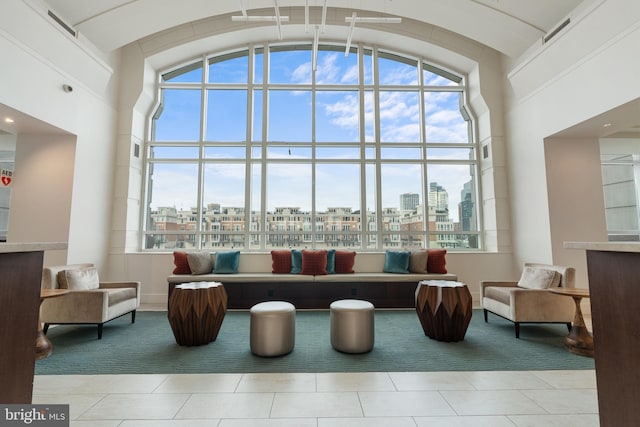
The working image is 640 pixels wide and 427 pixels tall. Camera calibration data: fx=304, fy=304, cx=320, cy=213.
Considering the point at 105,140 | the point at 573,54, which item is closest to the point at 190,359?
the point at 105,140

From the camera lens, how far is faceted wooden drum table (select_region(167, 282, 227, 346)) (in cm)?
331

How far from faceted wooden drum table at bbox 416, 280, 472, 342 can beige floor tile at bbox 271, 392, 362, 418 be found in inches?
64.1

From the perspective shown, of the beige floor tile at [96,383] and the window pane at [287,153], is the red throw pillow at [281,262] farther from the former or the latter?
the beige floor tile at [96,383]

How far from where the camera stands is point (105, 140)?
5477 millimetres

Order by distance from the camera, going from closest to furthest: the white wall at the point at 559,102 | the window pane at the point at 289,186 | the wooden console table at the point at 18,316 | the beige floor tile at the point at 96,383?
the wooden console table at the point at 18,316 < the beige floor tile at the point at 96,383 < the white wall at the point at 559,102 < the window pane at the point at 289,186

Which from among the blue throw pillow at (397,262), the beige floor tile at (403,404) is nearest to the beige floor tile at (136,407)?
the beige floor tile at (403,404)

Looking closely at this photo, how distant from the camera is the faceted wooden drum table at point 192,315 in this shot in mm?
3311

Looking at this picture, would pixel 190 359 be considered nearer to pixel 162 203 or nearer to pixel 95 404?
pixel 95 404

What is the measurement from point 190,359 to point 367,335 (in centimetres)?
177

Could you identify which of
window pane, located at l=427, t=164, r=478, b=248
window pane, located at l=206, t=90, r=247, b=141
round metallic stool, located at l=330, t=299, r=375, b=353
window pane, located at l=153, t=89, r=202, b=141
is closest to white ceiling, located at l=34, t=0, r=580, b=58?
window pane, located at l=153, t=89, r=202, b=141

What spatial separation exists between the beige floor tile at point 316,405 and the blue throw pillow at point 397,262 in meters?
3.44

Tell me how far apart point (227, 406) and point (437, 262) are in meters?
4.39

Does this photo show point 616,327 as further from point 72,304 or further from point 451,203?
point 451,203

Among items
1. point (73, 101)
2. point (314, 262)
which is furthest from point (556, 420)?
point (73, 101)
